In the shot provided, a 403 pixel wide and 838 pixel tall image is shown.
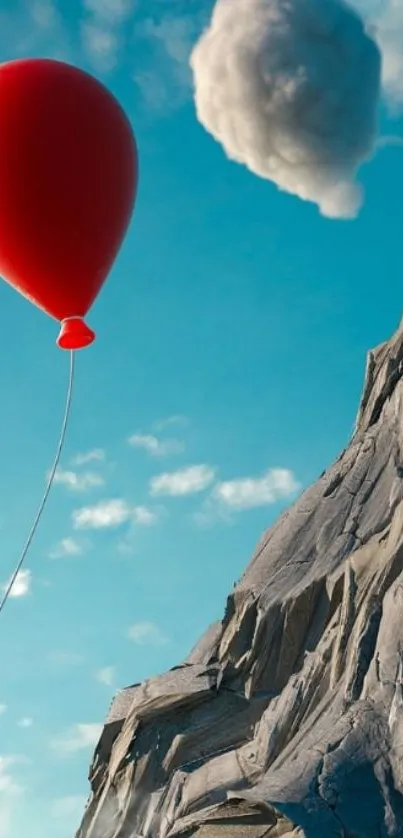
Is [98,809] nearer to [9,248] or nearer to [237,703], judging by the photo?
[237,703]

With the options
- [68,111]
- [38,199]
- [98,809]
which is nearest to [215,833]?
[98,809]

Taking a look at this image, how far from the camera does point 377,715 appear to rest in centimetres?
1756

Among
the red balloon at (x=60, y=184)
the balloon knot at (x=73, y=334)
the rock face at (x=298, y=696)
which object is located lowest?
the rock face at (x=298, y=696)

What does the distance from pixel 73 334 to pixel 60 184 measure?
7.32ft

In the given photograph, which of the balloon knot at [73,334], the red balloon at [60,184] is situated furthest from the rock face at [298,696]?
the red balloon at [60,184]

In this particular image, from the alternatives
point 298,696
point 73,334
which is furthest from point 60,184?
point 298,696

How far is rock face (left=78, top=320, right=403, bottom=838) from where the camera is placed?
1683 cm

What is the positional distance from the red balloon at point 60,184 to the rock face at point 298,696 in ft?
25.5

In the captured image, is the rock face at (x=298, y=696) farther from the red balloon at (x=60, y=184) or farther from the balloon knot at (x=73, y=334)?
the red balloon at (x=60, y=184)

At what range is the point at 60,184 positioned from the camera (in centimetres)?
1540

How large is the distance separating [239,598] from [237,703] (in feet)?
9.35

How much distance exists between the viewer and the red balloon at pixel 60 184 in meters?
15.3

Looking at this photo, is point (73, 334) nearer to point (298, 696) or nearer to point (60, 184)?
point (60, 184)

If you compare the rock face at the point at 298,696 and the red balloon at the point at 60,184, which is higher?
the red balloon at the point at 60,184
